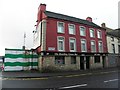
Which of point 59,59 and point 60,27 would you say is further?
point 60,27

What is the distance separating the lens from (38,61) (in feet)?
72.4

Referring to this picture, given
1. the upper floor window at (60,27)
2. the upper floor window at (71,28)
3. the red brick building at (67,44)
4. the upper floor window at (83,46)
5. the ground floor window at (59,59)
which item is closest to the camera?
the red brick building at (67,44)

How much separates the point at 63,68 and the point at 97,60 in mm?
8886

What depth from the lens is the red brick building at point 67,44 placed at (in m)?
20.5

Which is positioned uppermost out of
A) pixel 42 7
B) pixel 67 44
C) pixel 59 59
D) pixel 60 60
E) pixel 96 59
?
pixel 42 7

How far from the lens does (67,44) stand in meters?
22.5

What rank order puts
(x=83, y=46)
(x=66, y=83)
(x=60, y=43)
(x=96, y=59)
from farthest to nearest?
(x=96, y=59), (x=83, y=46), (x=60, y=43), (x=66, y=83)

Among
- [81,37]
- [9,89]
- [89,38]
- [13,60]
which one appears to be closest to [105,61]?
[89,38]

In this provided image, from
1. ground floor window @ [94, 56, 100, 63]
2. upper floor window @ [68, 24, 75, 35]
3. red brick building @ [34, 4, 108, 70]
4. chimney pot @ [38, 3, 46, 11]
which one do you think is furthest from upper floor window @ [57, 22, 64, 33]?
ground floor window @ [94, 56, 100, 63]

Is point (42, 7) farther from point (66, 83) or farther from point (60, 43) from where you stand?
point (66, 83)

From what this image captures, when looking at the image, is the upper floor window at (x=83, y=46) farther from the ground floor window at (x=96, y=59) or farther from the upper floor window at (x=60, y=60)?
the upper floor window at (x=60, y=60)

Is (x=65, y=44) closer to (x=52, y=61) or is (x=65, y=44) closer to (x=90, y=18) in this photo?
(x=52, y=61)

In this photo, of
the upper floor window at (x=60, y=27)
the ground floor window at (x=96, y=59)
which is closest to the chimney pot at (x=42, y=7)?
the upper floor window at (x=60, y=27)

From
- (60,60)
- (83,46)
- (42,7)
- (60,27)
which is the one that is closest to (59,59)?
(60,60)
